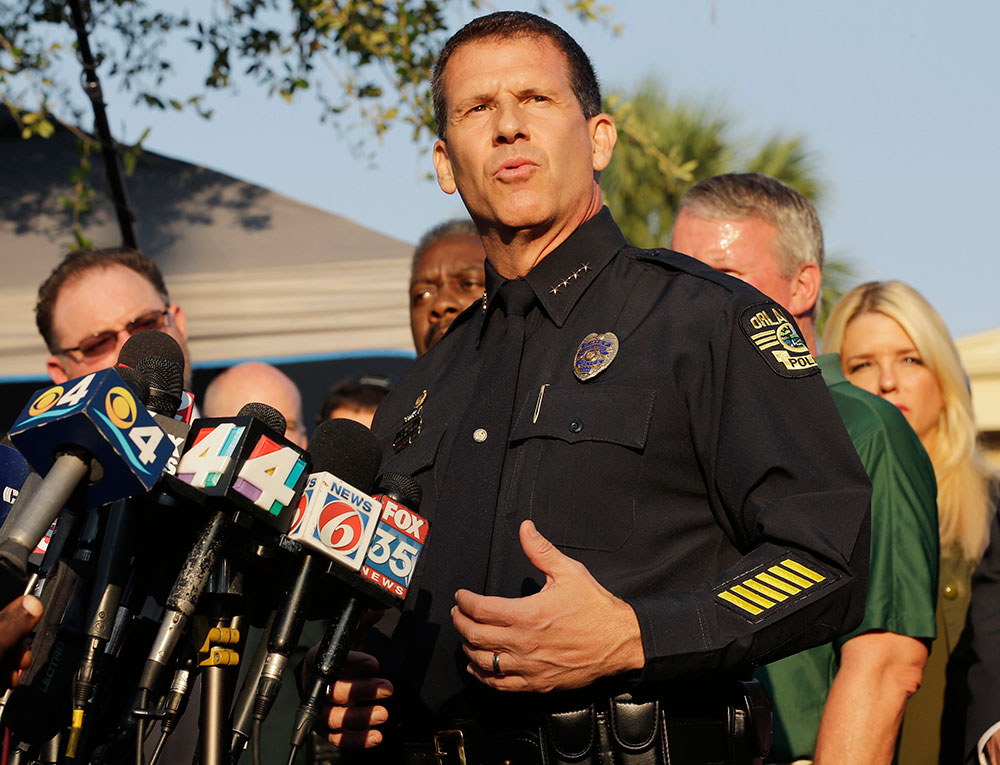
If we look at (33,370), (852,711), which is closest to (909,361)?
(852,711)

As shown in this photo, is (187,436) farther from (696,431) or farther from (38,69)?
(38,69)

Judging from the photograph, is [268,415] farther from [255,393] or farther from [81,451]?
[255,393]

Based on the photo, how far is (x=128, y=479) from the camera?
176cm

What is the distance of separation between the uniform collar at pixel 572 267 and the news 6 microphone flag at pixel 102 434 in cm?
101

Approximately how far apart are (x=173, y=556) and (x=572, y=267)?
1036mm

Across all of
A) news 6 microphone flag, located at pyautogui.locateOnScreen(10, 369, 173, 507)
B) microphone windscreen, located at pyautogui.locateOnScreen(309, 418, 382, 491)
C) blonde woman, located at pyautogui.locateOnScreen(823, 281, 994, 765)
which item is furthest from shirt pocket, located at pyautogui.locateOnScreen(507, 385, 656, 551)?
blonde woman, located at pyautogui.locateOnScreen(823, 281, 994, 765)

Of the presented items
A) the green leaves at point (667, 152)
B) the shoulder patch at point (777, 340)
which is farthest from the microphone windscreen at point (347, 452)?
the green leaves at point (667, 152)

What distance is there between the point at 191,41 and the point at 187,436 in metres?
6.47

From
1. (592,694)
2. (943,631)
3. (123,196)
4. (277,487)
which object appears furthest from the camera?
(123,196)

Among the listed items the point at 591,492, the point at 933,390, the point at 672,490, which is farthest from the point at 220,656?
the point at 933,390

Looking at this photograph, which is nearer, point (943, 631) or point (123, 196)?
point (943, 631)

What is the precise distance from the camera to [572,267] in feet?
Answer: 8.68

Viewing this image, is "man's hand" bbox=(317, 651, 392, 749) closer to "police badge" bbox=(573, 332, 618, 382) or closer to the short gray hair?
"police badge" bbox=(573, 332, 618, 382)

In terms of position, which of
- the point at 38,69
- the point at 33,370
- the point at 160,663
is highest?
the point at 38,69
